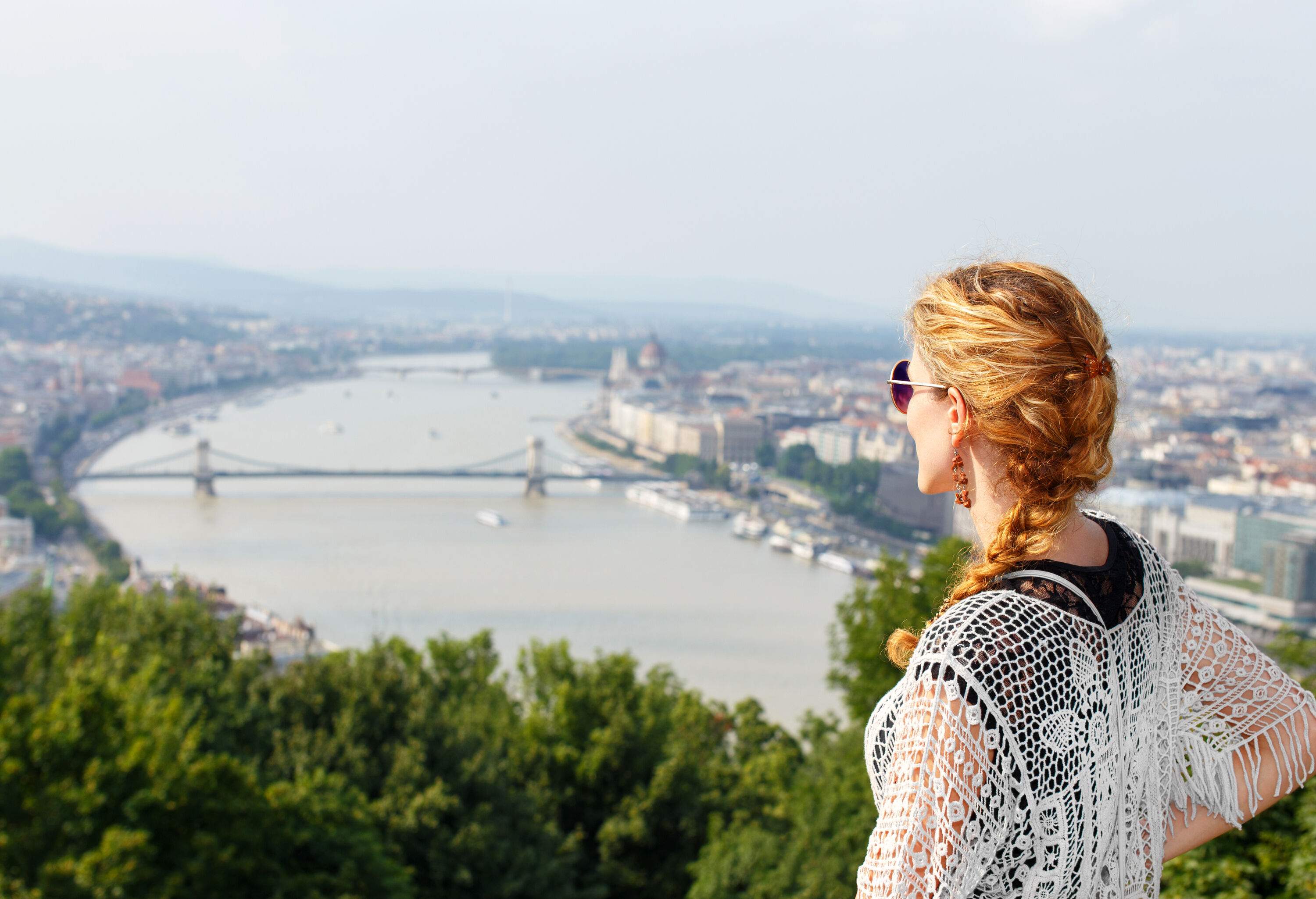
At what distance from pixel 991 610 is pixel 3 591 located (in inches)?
339

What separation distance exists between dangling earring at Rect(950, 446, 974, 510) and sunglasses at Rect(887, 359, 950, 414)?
0.9 inches

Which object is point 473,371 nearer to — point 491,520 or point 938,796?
point 491,520

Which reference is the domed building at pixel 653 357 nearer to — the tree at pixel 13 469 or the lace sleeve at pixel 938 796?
the tree at pixel 13 469

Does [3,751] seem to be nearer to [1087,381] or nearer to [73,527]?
[1087,381]

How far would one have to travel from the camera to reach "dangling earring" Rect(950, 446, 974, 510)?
14.3 inches

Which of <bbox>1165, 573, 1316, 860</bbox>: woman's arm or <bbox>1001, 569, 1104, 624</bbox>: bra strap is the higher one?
<bbox>1001, 569, 1104, 624</bbox>: bra strap

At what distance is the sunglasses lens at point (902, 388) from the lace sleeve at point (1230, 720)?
11 centimetres

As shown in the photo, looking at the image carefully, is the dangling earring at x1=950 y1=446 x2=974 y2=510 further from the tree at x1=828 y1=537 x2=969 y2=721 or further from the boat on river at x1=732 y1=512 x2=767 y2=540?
the boat on river at x1=732 y1=512 x2=767 y2=540

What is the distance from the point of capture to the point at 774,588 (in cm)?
911

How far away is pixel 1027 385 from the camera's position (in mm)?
339

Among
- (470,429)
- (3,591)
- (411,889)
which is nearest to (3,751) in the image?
(411,889)

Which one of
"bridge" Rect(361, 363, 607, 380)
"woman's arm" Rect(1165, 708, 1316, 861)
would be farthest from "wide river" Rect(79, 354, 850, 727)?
"bridge" Rect(361, 363, 607, 380)

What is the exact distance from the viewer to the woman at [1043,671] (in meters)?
0.31

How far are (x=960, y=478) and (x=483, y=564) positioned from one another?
909 centimetres
